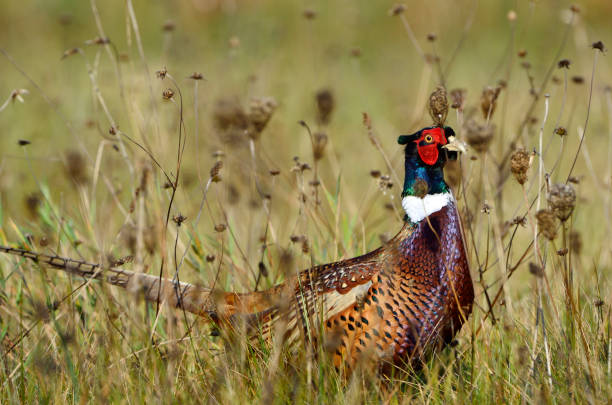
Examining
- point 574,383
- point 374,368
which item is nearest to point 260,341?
point 374,368

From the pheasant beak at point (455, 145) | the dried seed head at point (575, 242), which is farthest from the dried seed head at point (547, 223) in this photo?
the pheasant beak at point (455, 145)

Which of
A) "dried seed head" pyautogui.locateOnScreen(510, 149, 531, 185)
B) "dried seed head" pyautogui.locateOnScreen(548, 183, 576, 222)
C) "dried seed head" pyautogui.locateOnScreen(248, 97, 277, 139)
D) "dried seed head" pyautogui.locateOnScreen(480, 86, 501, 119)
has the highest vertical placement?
"dried seed head" pyautogui.locateOnScreen(248, 97, 277, 139)

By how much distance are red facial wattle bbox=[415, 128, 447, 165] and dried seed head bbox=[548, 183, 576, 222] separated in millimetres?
791

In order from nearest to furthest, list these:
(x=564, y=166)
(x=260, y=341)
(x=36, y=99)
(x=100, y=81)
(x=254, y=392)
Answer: (x=254, y=392)
(x=260, y=341)
(x=564, y=166)
(x=100, y=81)
(x=36, y=99)

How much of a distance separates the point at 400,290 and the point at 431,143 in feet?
2.13

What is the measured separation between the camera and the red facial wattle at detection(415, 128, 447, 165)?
3.16 meters

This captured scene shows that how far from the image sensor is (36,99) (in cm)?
A: 841

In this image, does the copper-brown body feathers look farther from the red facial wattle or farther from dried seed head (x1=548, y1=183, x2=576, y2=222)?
dried seed head (x1=548, y1=183, x2=576, y2=222)

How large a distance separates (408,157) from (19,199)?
4241 millimetres

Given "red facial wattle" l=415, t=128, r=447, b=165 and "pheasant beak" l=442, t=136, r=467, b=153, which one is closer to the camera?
"pheasant beak" l=442, t=136, r=467, b=153

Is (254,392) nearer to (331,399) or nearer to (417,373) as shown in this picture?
(331,399)

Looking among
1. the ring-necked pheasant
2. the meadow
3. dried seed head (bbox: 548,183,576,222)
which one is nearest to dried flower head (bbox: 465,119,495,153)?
the meadow

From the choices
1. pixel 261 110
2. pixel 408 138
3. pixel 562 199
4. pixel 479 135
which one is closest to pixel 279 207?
pixel 261 110

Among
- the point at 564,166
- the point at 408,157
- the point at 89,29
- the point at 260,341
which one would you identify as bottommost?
the point at 260,341
